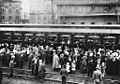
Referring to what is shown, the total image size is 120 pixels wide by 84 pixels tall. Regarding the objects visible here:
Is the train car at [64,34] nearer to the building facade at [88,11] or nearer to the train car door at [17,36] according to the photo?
the train car door at [17,36]

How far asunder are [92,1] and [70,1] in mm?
3428

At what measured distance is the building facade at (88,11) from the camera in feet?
104

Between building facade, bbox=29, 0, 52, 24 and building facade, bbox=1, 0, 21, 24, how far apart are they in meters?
6.46

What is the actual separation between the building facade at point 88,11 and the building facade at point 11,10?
1626cm

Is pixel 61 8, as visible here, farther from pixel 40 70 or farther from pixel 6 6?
pixel 40 70

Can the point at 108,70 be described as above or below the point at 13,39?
below

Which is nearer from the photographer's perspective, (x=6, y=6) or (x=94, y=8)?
(x=94, y=8)

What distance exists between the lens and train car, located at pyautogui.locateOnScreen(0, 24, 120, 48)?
66.4 ft

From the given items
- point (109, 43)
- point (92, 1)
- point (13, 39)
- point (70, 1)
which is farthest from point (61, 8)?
point (109, 43)

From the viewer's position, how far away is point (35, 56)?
15.3 m

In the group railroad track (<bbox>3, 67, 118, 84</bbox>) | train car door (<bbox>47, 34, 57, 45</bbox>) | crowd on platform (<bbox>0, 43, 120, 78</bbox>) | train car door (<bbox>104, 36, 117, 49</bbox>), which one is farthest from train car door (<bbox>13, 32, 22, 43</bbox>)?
train car door (<bbox>104, 36, 117, 49</bbox>)

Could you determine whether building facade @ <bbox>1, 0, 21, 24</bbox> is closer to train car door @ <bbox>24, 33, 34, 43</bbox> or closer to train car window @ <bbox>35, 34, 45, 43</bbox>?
train car door @ <bbox>24, 33, 34, 43</bbox>

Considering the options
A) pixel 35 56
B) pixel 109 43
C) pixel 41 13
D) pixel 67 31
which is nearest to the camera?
pixel 35 56

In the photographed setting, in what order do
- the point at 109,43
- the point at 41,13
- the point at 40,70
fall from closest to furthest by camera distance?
1. the point at 40,70
2. the point at 109,43
3. the point at 41,13
